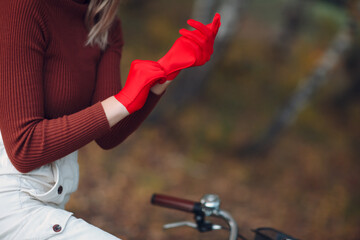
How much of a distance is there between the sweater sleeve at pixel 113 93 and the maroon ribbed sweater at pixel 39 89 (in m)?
0.16

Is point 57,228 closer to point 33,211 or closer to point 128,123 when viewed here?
point 33,211

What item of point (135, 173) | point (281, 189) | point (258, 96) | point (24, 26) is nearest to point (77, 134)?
point (24, 26)

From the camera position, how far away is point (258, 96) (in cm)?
743

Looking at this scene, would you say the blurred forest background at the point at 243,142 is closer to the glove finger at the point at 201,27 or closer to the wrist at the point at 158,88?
the wrist at the point at 158,88

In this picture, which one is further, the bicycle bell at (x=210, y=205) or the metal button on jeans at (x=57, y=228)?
the bicycle bell at (x=210, y=205)

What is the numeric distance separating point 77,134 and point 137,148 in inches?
161

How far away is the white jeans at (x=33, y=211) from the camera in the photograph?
1.21 meters

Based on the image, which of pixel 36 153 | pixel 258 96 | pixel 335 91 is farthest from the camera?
pixel 335 91

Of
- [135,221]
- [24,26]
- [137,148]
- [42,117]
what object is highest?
[24,26]

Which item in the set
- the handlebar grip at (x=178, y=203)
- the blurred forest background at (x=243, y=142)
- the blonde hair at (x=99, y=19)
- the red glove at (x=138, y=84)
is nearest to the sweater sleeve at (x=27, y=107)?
the red glove at (x=138, y=84)

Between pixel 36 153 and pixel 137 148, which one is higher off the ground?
pixel 36 153

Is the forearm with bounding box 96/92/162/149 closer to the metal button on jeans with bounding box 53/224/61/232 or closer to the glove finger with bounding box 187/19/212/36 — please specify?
the glove finger with bounding box 187/19/212/36

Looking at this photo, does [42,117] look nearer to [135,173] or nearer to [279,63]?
[135,173]

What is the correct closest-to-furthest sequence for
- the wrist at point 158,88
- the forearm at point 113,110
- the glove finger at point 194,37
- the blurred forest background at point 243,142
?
the forearm at point 113,110, the glove finger at point 194,37, the wrist at point 158,88, the blurred forest background at point 243,142
